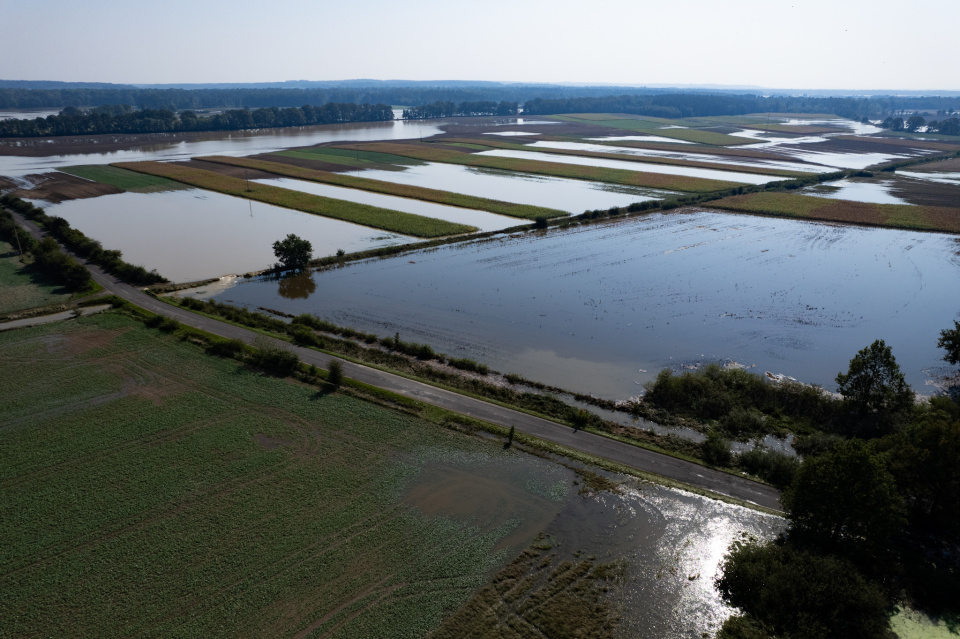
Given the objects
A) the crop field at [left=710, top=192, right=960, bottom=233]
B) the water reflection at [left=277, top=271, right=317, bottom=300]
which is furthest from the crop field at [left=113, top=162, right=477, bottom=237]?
the crop field at [left=710, top=192, right=960, bottom=233]

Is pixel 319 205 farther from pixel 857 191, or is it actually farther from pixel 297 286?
pixel 857 191

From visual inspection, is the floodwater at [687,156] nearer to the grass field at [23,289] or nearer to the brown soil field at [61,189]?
the brown soil field at [61,189]

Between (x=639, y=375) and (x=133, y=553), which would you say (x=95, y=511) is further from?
(x=639, y=375)

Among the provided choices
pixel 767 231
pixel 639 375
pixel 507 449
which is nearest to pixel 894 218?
pixel 767 231

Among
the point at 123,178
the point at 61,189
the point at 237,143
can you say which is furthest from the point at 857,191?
the point at 237,143

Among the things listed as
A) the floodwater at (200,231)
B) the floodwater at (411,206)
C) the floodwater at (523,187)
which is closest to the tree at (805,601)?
the floodwater at (200,231)

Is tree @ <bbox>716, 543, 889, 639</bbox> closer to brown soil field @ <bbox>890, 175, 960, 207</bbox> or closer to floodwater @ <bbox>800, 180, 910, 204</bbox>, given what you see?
floodwater @ <bbox>800, 180, 910, 204</bbox>
